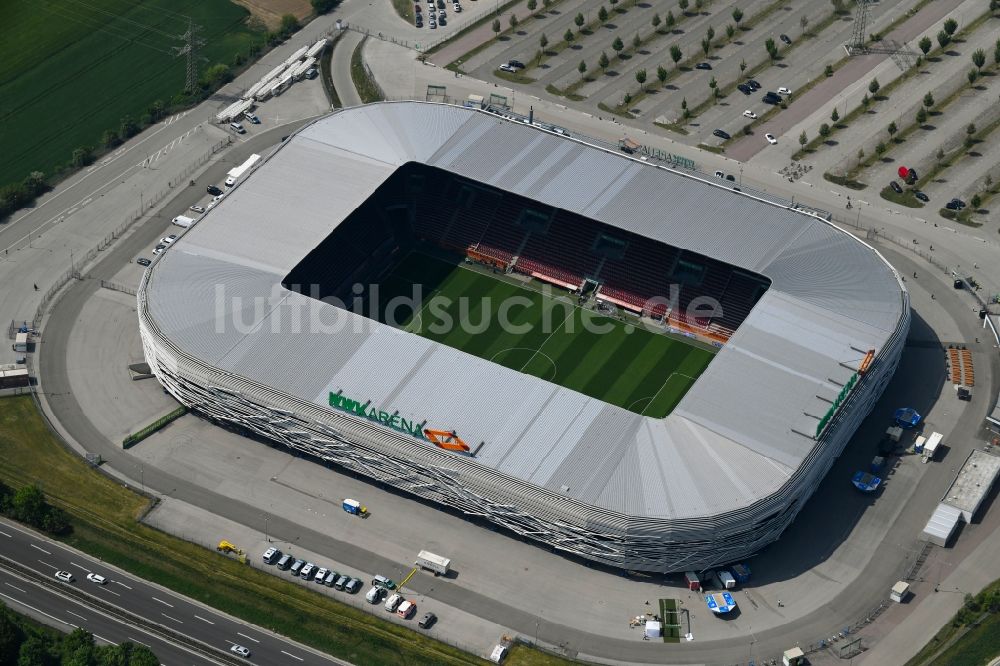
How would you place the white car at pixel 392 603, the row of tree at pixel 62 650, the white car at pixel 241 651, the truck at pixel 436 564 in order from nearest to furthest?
the row of tree at pixel 62 650 < the white car at pixel 241 651 < the white car at pixel 392 603 < the truck at pixel 436 564

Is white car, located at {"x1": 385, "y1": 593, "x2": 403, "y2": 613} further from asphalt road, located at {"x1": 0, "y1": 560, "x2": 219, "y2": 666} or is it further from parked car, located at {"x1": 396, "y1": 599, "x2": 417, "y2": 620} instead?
asphalt road, located at {"x1": 0, "y1": 560, "x2": 219, "y2": 666}

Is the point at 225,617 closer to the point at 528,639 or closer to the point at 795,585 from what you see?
the point at 528,639

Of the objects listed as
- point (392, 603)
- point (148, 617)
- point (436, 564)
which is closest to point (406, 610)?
point (392, 603)

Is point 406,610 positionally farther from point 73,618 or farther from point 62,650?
point 62,650

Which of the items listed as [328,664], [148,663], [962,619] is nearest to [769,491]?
[962,619]

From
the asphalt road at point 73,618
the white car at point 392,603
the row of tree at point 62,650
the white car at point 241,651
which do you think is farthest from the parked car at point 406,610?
the row of tree at point 62,650

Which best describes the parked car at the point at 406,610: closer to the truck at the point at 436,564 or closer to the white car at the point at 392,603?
the white car at the point at 392,603
